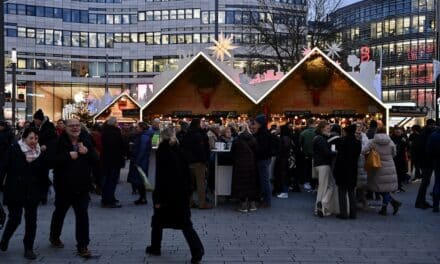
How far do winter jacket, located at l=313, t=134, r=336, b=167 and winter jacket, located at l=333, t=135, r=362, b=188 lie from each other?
0.98ft

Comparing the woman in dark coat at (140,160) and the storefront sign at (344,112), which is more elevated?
the storefront sign at (344,112)

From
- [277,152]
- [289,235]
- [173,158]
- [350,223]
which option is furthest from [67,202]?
[277,152]

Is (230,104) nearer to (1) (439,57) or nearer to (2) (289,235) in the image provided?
(1) (439,57)

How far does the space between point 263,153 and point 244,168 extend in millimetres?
694

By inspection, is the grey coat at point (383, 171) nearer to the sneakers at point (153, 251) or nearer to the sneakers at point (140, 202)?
the sneakers at point (140, 202)

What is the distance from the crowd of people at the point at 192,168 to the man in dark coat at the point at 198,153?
0.02 meters

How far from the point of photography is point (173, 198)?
288 inches

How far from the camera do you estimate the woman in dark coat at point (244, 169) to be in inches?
451

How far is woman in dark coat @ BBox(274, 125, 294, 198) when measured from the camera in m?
13.8

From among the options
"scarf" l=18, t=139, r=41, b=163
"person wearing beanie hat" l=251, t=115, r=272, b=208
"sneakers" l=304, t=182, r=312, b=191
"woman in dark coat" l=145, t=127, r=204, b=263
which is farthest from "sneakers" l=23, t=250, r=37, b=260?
"sneakers" l=304, t=182, r=312, b=191

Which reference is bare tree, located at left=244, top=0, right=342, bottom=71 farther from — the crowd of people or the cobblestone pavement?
the cobblestone pavement

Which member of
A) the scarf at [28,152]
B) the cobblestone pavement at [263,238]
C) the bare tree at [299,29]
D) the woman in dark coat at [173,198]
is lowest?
the cobblestone pavement at [263,238]

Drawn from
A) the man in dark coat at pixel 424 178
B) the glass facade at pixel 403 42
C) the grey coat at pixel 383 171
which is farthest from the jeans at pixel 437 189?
the glass facade at pixel 403 42

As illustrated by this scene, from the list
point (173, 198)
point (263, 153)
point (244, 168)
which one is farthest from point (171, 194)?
point (263, 153)
